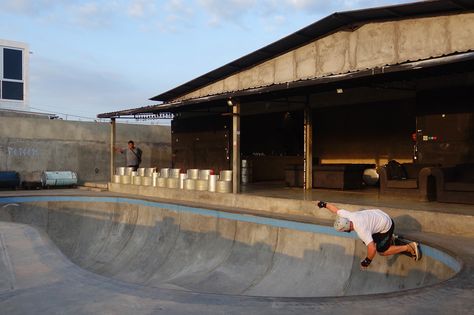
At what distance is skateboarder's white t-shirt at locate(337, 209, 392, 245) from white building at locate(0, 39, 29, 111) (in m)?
29.6

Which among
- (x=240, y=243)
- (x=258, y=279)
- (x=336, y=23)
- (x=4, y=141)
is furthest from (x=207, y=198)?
(x=4, y=141)

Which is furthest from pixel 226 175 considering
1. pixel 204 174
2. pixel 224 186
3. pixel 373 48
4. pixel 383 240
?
pixel 383 240

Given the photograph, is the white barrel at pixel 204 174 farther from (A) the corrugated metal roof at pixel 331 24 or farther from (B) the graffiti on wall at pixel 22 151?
(B) the graffiti on wall at pixel 22 151

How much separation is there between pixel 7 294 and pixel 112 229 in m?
9.02

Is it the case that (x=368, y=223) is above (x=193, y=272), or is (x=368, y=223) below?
above

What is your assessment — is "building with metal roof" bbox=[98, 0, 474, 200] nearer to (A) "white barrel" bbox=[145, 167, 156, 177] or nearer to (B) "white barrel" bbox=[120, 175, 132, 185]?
(A) "white barrel" bbox=[145, 167, 156, 177]

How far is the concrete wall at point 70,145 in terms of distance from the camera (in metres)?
18.6

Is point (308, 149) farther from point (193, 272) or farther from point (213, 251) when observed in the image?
point (193, 272)

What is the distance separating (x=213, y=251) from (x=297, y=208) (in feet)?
6.82

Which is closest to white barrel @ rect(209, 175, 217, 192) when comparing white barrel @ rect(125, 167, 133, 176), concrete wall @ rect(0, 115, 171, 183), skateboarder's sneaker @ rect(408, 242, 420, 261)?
white barrel @ rect(125, 167, 133, 176)

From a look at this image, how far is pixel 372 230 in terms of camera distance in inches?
255

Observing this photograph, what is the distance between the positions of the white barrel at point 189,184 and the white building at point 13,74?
71.8ft

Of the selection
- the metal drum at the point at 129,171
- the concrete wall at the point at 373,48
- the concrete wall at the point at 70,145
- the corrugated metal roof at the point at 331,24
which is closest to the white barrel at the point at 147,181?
the metal drum at the point at 129,171

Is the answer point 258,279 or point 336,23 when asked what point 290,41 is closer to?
point 336,23
